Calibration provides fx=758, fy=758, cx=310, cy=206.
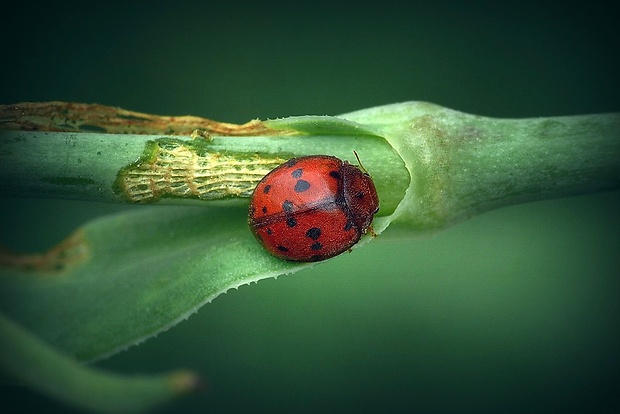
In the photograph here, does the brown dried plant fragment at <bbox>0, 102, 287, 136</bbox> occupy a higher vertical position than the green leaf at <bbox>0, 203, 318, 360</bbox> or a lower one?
higher

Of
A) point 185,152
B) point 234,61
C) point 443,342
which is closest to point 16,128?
point 185,152

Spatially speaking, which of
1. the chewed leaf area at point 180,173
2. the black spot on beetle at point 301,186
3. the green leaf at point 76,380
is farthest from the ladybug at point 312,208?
the green leaf at point 76,380

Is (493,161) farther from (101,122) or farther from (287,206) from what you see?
(101,122)

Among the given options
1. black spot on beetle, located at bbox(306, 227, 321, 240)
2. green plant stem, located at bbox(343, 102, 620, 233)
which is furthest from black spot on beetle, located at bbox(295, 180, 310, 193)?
green plant stem, located at bbox(343, 102, 620, 233)

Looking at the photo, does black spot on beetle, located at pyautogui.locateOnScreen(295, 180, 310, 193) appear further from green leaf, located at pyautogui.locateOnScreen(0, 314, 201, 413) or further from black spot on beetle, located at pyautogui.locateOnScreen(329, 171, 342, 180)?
green leaf, located at pyautogui.locateOnScreen(0, 314, 201, 413)

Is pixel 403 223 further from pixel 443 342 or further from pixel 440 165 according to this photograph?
pixel 443 342

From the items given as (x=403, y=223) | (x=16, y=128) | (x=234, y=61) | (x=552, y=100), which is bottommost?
(x=403, y=223)

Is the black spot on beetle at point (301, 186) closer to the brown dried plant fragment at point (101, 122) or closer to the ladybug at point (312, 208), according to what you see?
the ladybug at point (312, 208)
